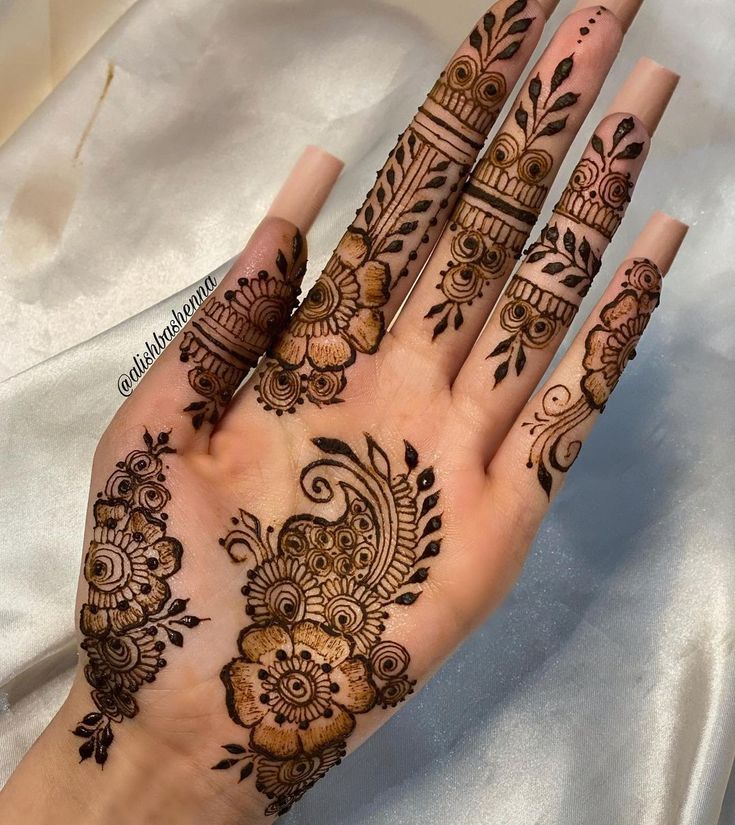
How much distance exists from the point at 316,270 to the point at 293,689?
20.9 inches

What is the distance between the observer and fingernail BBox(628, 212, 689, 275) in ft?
2.93

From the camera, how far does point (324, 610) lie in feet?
2.88

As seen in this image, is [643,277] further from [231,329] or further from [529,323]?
[231,329]

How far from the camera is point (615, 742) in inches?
40.8

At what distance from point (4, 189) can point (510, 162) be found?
0.63 m

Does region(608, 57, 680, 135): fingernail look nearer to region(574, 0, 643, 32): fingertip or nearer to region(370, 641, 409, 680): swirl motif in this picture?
region(574, 0, 643, 32): fingertip

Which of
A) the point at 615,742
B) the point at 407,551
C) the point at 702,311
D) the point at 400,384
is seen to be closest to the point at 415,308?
the point at 400,384

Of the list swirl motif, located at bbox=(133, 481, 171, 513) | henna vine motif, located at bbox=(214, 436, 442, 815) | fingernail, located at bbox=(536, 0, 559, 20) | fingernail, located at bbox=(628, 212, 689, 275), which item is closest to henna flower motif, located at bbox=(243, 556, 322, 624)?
henna vine motif, located at bbox=(214, 436, 442, 815)

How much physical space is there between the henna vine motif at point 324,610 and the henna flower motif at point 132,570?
0.06 meters

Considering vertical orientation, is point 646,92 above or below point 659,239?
above

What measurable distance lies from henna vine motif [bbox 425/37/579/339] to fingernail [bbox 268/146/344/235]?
0.14m

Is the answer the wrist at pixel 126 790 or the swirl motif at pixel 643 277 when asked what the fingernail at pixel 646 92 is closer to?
the swirl motif at pixel 643 277

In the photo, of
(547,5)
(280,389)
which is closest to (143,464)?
(280,389)

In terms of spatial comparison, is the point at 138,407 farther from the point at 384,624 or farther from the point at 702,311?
the point at 702,311
